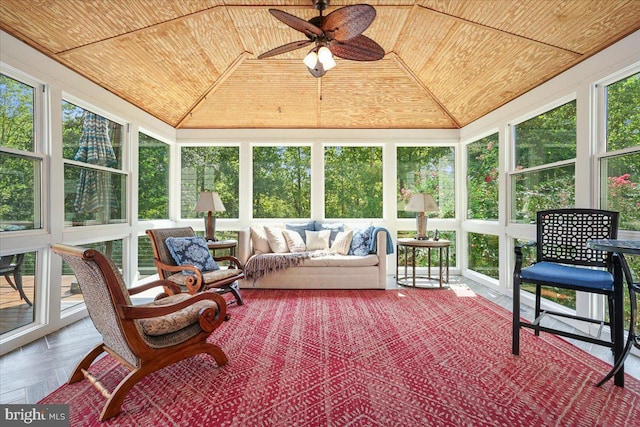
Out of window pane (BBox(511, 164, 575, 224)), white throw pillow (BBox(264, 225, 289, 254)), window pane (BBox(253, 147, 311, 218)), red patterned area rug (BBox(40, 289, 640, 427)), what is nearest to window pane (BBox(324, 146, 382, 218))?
window pane (BBox(253, 147, 311, 218))

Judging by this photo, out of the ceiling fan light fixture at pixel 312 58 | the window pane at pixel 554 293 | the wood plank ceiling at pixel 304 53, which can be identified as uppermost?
the wood plank ceiling at pixel 304 53

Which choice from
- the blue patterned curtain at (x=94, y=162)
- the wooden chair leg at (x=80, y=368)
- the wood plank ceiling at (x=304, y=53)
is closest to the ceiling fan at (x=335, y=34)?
the wood plank ceiling at (x=304, y=53)

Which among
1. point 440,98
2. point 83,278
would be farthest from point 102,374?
point 440,98

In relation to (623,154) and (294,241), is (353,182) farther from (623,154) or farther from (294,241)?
(623,154)

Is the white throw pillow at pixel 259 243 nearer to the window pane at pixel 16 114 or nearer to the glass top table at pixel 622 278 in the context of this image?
the window pane at pixel 16 114

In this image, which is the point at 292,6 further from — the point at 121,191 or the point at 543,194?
the point at 543,194

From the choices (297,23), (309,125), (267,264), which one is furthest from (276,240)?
(297,23)

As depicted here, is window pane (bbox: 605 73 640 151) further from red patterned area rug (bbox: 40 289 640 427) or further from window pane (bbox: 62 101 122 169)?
window pane (bbox: 62 101 122 169)

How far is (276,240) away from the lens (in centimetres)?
435

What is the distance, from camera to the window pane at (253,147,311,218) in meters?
5.15

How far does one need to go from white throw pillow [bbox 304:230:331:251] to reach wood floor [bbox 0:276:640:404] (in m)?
2.74

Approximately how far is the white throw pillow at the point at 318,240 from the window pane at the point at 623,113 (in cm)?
331

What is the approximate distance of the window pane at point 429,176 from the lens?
5.05 m

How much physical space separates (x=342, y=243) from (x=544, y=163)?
267 centimetres
